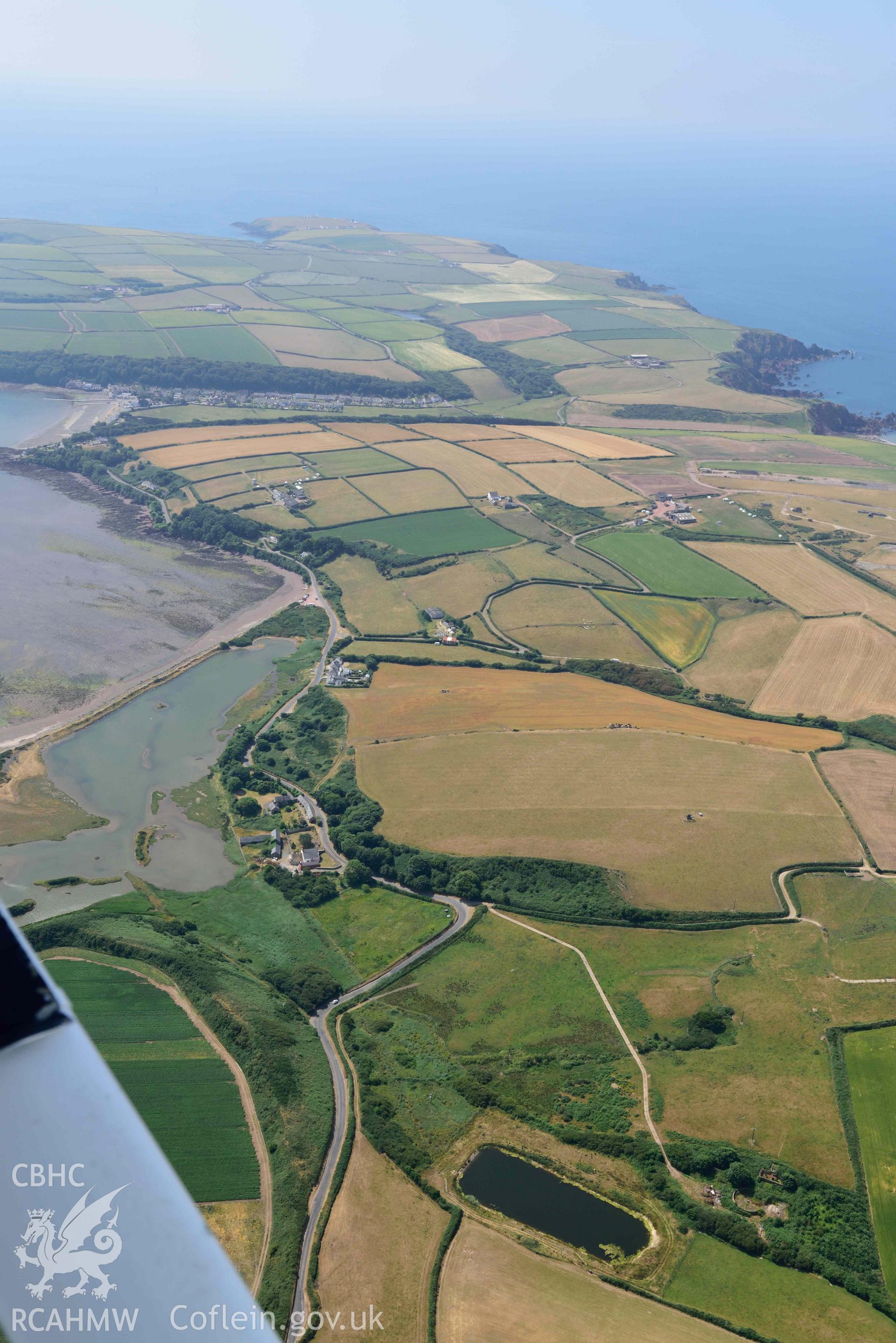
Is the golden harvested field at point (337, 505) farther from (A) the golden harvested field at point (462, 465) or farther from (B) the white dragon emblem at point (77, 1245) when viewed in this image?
(B) the white dragon emblem at point (77, 1245)

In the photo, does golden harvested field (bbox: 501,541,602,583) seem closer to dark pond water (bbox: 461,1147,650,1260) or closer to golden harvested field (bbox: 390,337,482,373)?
dark pond water (bbox: 461,1147,650,1260)

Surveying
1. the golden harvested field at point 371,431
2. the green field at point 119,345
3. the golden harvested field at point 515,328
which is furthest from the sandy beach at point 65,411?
the golden harvested field at point 515,328

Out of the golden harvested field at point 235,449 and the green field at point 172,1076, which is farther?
the golden harvested field at point 235,449

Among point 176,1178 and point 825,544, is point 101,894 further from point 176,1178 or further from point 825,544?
point 825,544

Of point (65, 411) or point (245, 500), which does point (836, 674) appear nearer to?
point (245, 500)

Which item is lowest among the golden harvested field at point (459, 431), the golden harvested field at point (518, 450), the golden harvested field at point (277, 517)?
the golden harvested field at point (277, 517)

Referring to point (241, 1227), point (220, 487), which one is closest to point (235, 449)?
point (220, 487)
